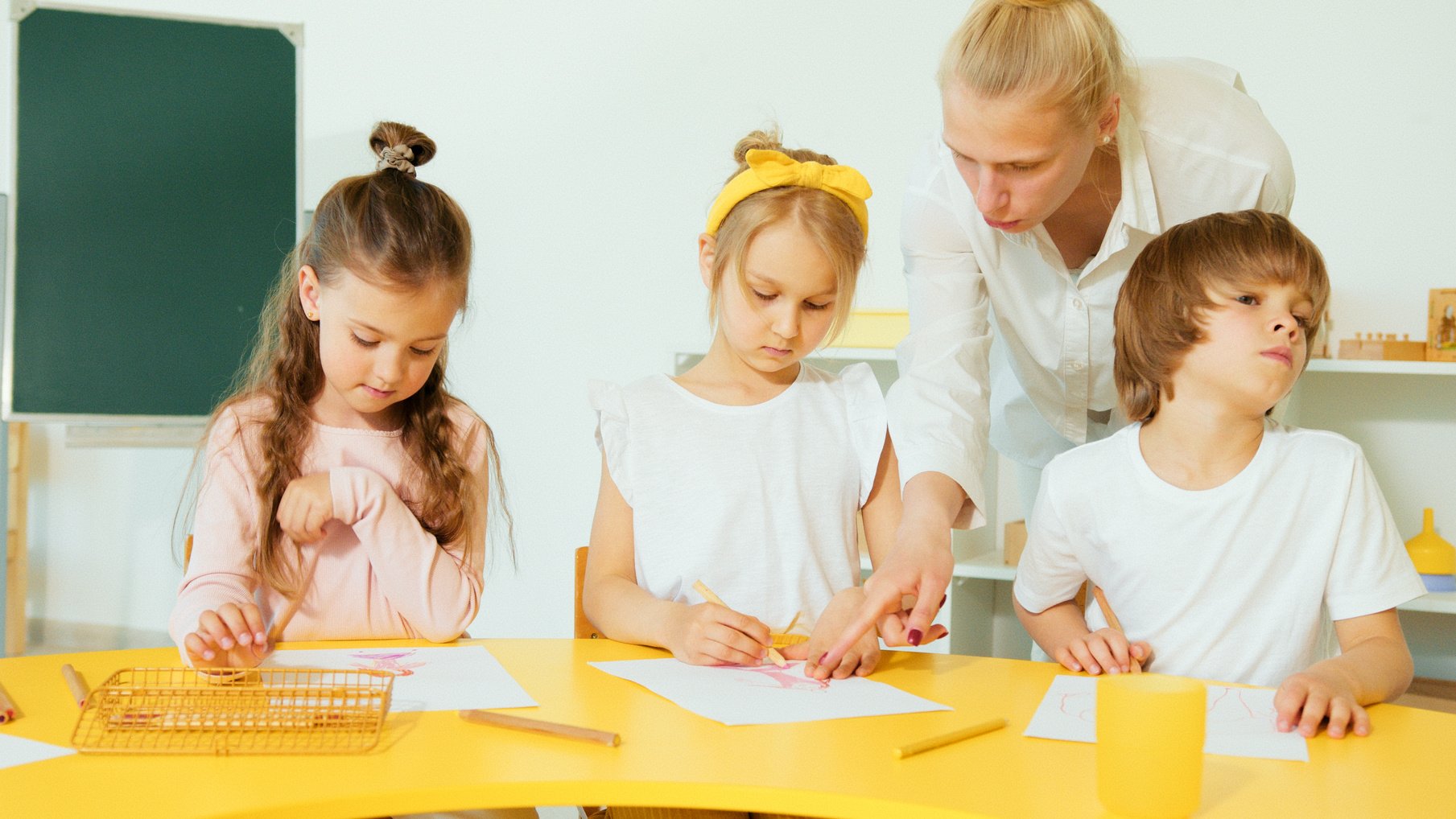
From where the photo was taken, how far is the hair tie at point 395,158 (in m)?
1.53

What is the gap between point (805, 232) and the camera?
55.0 inches

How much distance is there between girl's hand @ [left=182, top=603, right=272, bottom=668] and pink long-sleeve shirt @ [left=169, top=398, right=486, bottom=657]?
4.8 inches

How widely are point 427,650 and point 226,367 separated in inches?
71.5

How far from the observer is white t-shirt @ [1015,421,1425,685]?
121 centimetres

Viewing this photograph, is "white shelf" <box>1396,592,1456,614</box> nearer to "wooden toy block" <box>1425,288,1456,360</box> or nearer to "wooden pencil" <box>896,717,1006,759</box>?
"wooden toy block" <box>1425,288,1456,360</box>

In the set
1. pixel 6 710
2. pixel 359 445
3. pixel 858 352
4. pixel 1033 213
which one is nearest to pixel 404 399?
pixel 359 445

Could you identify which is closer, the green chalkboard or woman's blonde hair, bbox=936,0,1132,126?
woman's blonde hair, bbox=936,0,1132,126

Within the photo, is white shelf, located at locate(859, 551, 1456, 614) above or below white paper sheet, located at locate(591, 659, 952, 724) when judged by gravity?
below

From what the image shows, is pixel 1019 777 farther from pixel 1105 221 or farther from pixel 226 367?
pixel 226 367

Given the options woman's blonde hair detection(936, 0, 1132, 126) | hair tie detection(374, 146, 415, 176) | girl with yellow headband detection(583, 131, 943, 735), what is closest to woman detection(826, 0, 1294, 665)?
woman's blonde hair detection(936, 0, 1132, 126)

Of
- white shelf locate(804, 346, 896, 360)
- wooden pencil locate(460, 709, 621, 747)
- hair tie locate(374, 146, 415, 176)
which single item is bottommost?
wooden pencil locate(460, 709, 621, 747)

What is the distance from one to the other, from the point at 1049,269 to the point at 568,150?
2.25 m

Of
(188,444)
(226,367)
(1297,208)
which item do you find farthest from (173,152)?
(1297,208)

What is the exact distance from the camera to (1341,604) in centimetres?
119
